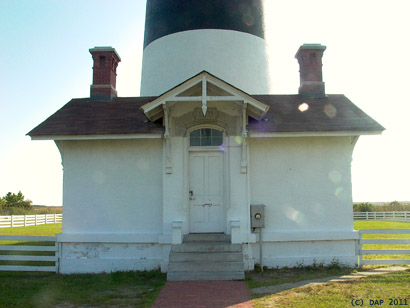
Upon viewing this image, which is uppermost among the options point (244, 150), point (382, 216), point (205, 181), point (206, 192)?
point (244, 150)

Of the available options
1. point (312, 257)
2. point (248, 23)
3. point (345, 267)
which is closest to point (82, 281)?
point (312, 257)

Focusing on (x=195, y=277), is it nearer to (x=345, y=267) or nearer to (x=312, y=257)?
(x=312, y=257)

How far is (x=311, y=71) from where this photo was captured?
37.7 ft

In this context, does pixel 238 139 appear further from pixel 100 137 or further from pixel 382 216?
pixel 382 216

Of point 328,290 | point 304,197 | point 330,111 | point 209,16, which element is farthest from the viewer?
point 209,16

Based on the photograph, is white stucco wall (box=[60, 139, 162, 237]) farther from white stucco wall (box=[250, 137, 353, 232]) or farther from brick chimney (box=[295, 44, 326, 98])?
brick chimney (box=[295, 44, 326, 98])

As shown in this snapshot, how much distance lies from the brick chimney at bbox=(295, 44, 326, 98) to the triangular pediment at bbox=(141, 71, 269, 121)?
2.82m

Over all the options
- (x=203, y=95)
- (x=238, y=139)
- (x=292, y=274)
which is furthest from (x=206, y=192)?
(x=292, y=274)

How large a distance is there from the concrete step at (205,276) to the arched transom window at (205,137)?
3.17m

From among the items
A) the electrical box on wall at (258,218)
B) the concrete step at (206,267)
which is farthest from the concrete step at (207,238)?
the concrete step at (206,267)

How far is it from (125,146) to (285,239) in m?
4.42

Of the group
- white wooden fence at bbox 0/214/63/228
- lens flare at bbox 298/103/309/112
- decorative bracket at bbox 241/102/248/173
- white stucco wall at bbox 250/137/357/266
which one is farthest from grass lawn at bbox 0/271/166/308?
white wooden fence at bbox 0/214/63/228

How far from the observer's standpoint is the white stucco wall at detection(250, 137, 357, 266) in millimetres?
9422

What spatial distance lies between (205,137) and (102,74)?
390cm
